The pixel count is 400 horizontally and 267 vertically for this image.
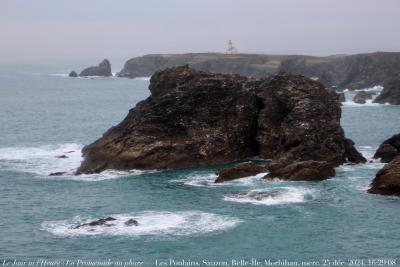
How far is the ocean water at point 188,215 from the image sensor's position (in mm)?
45594

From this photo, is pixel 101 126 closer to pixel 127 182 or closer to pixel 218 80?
pixel 218 80

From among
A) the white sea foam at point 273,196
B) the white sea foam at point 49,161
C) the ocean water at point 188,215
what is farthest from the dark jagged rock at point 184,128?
the white sea foam at point 273,196

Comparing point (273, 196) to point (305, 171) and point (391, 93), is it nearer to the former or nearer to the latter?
point (305, 171)

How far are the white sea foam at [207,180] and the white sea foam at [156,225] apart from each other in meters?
11.7

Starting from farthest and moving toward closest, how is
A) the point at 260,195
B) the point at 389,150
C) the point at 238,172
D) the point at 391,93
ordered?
the point at 391,93 < the point at 389,150 < the point at 238,172 < the point at 260,195

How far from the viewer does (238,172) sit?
6900cm

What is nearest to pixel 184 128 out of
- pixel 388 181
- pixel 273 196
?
pixel 273 196

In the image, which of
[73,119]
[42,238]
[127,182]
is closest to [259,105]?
[127,182]

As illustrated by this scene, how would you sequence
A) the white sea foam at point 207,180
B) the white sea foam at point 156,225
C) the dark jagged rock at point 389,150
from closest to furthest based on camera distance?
the white sea foam at point 156,225 < the white sea foam at point 207,180 < the dark jagged rock at point 389,150

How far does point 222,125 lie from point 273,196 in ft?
78.5

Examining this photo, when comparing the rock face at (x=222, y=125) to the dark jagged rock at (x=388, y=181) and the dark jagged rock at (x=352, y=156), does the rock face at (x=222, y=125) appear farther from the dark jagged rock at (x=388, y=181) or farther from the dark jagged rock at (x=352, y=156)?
the dark jagged rock at (x=388, y=181)

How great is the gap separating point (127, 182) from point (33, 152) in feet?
93.5

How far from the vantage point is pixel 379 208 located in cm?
5597

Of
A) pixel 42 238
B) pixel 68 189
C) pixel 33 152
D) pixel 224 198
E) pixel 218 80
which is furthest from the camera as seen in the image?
pixel 33 152
